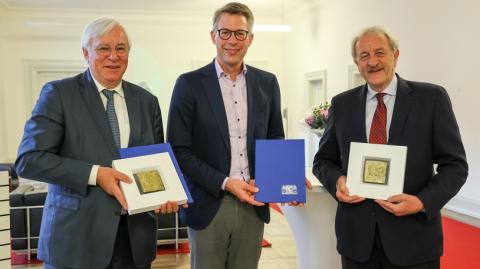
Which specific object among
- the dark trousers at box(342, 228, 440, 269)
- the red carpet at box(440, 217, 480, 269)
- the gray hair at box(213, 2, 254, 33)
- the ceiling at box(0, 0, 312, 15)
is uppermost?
the ceiling at box(0, 0, 312, 15)

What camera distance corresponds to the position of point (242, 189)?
188 cm

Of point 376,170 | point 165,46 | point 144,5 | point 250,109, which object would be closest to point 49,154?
point 250,109

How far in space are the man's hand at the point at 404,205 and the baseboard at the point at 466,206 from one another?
2077 millimetres

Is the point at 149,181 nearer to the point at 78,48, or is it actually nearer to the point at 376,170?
the point at 376,170

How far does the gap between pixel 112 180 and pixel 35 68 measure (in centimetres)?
749

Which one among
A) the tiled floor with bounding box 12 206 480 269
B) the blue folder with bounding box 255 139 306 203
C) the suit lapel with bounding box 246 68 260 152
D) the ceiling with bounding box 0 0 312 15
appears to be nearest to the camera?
the blue folder with bounding box 255 139 306 203

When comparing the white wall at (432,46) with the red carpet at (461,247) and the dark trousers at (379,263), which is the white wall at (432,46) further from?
the dark trousers at (379,263)

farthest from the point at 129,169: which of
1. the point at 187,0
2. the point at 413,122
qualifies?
the point at 187,0

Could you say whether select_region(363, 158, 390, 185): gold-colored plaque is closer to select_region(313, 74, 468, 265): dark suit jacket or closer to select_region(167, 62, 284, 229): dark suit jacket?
select_region(313, 74, 468, 265): dark suit jacket

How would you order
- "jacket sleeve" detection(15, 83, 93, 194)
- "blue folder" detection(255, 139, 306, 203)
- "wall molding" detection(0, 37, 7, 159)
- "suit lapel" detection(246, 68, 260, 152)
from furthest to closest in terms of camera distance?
"wall molding" detection(0, 37, 7, 159) < "suit lapel" detection(246, 68, 260, 152) < "blue folder" detection(255, 139, 306, 203) < "jacket sleeve" detection(15, 83, 93, 194)

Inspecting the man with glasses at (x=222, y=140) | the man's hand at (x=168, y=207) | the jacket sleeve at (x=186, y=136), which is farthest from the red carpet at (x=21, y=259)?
the man's hand at (x=168, y=207)

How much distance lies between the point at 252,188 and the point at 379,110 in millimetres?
616

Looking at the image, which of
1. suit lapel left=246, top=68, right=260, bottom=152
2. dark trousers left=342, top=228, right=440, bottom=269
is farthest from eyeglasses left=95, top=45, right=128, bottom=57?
dark trousers left=342, top=228, right=440, bottom=269

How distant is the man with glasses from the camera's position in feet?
6.39
